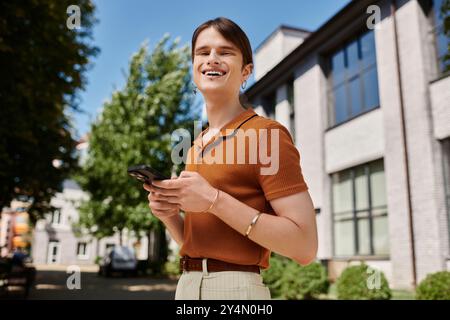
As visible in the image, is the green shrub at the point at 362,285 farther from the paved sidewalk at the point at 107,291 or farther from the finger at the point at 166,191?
the finger at the point at 166,191

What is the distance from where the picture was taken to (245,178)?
4.87ft

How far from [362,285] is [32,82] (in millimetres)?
10160

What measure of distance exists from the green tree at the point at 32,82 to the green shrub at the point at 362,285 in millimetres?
9436

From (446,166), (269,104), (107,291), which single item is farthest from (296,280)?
(269,104)

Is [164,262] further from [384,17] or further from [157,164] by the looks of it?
[384,17]

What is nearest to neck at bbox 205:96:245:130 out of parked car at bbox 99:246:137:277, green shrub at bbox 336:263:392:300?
green shrub at bbox 336:263:392:300

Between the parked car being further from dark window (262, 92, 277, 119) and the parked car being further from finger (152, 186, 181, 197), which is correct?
finger (152, 186, 181, 197)

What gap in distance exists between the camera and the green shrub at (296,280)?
1385 centimetres

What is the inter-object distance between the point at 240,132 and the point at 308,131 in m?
19.7

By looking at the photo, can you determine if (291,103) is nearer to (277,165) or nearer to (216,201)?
(277,165)

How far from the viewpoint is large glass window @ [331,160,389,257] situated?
16203 millimetres
